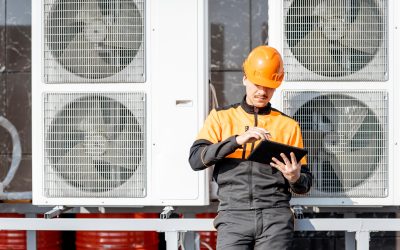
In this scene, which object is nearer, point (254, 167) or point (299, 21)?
point (254, 167)

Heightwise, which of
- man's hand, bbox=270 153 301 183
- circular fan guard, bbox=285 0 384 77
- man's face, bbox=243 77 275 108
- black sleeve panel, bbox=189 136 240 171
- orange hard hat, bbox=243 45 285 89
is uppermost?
circular fan guard, bbox=285 0 384 77

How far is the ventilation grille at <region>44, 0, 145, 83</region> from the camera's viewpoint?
251cm

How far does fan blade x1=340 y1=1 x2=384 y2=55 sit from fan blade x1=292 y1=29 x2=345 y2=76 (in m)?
0.08

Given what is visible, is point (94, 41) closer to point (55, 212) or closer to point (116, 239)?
point (55, 212)

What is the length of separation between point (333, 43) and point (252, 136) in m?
0.69

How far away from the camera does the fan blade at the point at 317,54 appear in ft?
8.16

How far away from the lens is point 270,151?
2.15 metres

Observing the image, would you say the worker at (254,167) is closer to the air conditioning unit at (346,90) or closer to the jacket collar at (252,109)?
the jacket collar at (252,109)

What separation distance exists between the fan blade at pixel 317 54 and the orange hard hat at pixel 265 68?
243 mm

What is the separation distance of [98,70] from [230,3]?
1.45 metres

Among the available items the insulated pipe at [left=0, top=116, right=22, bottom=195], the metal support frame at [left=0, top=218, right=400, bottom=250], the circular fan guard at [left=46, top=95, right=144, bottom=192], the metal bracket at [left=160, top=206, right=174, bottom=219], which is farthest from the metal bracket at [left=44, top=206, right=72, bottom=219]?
the insulated pipe at [left=0, top=116, right=22, bottom=195]

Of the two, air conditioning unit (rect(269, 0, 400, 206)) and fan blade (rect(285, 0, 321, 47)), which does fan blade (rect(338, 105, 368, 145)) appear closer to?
air conditioning unit (rect(269, 0, 400, 206))

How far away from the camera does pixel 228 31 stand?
12.2 feet

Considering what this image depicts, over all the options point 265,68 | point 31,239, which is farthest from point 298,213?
point 31,239
